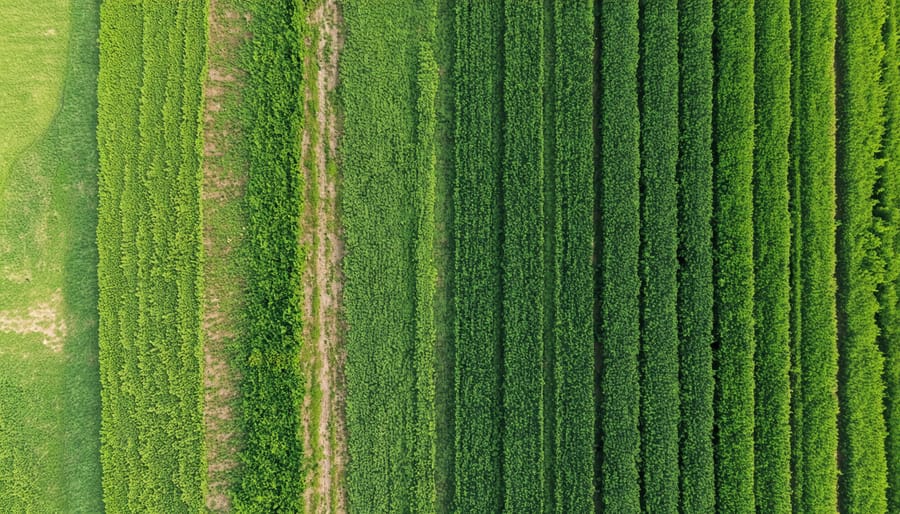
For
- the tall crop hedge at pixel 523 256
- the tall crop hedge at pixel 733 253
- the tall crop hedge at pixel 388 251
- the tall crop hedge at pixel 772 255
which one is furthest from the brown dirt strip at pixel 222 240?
the tall crop hedge at pixel 772 255

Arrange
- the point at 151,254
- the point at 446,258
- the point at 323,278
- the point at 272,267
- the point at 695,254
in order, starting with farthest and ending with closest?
the point at 446,258 → the point at 323,278 → the point at 695,254 → the point at 151,254 → the point at 272,267

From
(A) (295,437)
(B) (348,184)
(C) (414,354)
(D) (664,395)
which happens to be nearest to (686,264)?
(D) (664,395)

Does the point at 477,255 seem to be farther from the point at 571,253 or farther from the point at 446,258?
the point at 571,253

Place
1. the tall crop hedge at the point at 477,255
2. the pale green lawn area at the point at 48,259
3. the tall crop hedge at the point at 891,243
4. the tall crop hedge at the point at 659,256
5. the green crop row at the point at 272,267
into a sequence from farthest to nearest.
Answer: the tall crop hedge at the point at 891,243 < the tall crop hedge at the point at 477,255 < the tall crop hedge at the point at 659,256 < the pale green lawn area at the point at 48,259 < the green crop row at the point at 272,267

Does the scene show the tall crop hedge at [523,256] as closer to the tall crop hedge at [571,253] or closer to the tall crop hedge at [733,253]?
the tall crop hedge at [571,253]

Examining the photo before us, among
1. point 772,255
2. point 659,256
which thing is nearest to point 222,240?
point 659,256

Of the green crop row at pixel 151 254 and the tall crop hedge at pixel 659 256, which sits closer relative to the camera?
the green crop row at pixel 151 254
